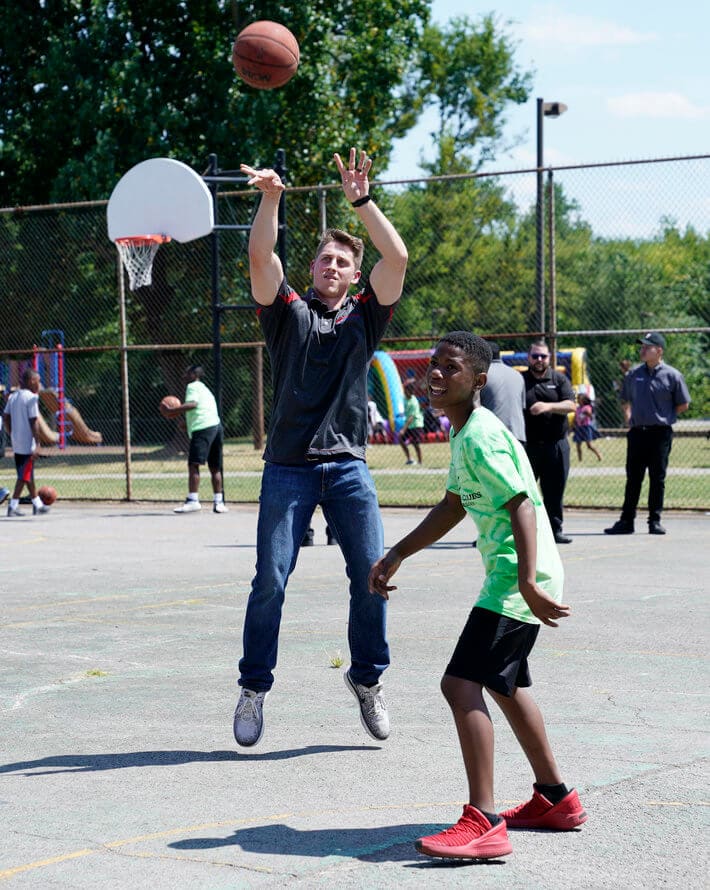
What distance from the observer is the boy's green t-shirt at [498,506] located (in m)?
4.15

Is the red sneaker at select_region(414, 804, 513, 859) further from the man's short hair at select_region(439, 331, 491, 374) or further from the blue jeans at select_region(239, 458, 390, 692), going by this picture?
the blue jeans at select_region(239, 458, 390, 692)

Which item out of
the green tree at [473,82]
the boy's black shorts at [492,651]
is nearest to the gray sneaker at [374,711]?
the boy's black shorts at [492,651]

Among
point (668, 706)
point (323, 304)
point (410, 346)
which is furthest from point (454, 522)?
point (410, 346)

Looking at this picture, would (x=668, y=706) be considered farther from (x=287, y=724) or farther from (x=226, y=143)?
(x=226, y=143)

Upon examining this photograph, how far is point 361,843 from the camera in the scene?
13.6 ft

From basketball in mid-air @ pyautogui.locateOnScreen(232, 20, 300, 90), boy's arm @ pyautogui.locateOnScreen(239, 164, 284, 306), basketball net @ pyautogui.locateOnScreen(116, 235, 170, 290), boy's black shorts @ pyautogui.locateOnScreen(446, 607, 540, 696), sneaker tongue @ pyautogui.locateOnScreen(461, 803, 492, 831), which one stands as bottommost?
sneaker tongue @ pyautogui.locateOnScreen(461, 803, 492, 831)

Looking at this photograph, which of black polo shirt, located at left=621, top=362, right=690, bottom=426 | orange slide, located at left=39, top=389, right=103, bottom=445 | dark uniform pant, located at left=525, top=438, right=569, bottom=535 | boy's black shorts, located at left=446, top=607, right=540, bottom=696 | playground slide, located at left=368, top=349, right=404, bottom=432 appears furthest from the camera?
playground slide, located at left=368, top=349, right=404, bottom=432

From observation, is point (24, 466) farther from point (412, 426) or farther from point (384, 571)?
point (384, 571)

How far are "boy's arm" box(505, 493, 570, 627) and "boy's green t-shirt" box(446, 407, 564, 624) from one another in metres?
0.05

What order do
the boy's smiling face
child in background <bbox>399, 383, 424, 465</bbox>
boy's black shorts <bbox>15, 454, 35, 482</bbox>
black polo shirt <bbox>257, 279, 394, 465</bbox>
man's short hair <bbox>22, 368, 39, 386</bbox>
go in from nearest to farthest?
the boy's smiling face, black polo shirt <bbox>257, 279, 394, 465</bbox>, boy's black shorts <bbox>15, 454, 35, 482</bbox>, man's short hair <bbox>22, 368, 39, 386</bbox>, child in background <bbox>399, 383, 424, 465</bbox>

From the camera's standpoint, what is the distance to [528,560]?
13.3 ft

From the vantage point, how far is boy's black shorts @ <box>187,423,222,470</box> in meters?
16.7

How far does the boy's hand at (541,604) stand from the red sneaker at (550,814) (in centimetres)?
62

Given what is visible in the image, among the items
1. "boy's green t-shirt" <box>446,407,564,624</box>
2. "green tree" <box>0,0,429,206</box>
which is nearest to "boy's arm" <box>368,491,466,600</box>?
"boy's green t-shirt" <box>446,407,564,624</box>
